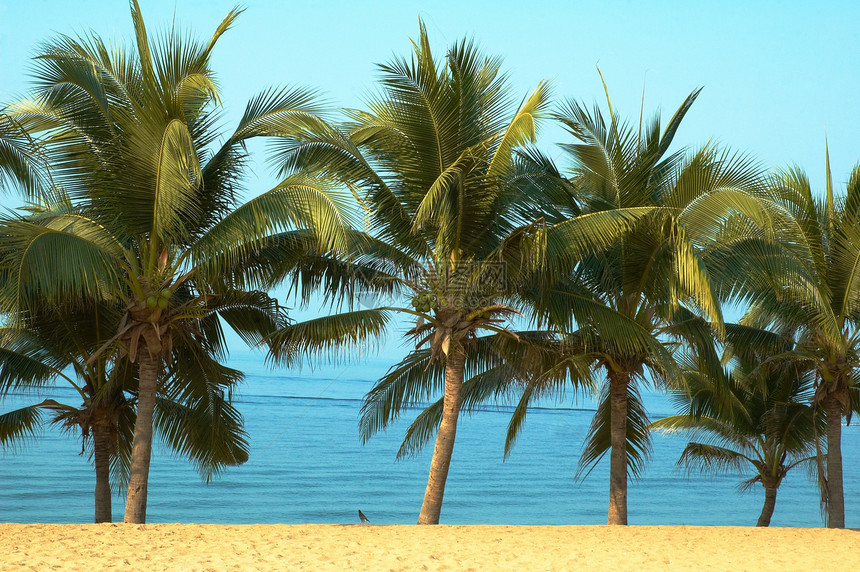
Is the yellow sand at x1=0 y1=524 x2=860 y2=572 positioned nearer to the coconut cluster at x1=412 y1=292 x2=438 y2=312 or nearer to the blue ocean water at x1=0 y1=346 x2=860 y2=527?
the coconut cluster at x1=412 y1=292 x2=438 y2=312

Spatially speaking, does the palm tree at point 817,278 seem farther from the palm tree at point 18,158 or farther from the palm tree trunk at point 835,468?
the palm tree at point 18,158

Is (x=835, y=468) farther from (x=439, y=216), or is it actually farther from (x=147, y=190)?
(x=147, y=190)

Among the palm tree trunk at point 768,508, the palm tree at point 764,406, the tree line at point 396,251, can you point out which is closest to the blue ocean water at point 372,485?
the palm tree trunk at point 768,508

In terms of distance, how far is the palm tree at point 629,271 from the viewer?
927cm

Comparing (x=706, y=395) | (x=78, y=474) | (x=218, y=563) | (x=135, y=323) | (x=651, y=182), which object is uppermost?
(x=651, y=182)

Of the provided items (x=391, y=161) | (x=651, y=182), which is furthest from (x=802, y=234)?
(x=391, y=161)

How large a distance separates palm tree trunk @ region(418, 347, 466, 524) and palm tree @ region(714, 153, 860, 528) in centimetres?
352

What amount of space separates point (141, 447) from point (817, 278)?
871 cm

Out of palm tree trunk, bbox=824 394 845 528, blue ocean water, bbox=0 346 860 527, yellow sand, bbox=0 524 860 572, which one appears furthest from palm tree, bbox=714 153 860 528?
blue ocean water, bbox=0 346 860 527

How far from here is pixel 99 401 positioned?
1070cm

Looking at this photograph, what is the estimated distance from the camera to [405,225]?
954 cm

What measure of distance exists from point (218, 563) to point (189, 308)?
3214 millimetres

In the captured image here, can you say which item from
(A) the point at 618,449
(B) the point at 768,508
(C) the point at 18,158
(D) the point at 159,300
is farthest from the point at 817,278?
(C) the point at 18,158

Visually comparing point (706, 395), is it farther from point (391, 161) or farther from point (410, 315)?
point (391, 161)
